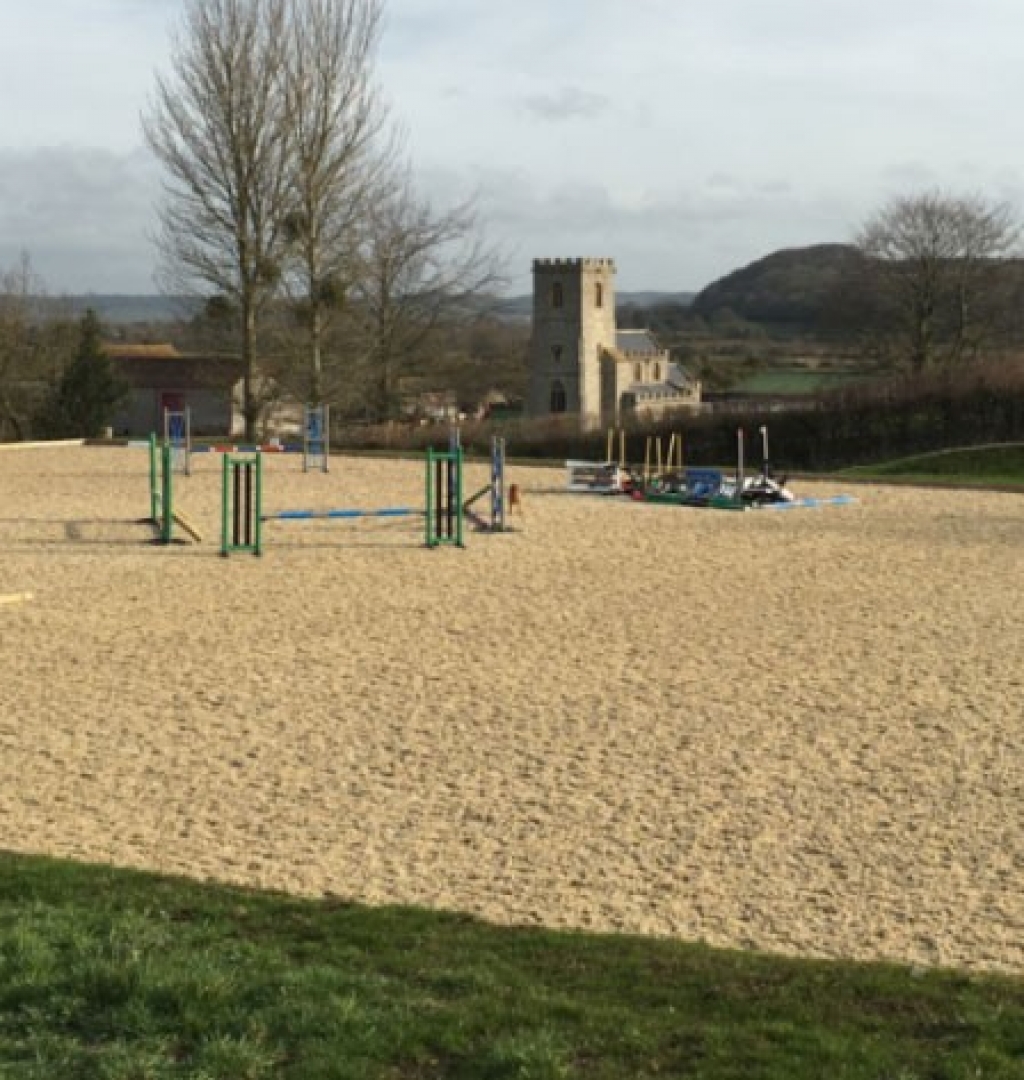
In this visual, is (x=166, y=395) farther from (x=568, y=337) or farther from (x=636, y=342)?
(x=636, y=342)

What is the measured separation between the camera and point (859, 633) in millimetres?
12102

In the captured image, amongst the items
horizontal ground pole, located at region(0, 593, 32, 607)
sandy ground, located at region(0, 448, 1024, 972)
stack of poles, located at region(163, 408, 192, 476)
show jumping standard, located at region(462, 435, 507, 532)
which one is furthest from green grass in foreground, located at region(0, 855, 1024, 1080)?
stack of poles, located at region(163, 408, 192, 476)

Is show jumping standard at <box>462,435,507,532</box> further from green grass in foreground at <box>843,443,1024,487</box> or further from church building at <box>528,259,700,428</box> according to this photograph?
church building at <box>528,259,700,428</box>

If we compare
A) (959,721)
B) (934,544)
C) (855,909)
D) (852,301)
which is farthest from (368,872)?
(852,301)

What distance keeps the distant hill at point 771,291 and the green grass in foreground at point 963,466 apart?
99703mm

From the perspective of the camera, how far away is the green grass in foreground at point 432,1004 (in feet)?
14.8

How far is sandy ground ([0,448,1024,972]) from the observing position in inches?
260

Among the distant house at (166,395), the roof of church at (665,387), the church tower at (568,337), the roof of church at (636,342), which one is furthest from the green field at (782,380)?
the distant house at (166,395)

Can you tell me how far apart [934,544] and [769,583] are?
3.43 metres

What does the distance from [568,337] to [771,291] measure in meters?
71.8

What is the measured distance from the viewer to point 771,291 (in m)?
145

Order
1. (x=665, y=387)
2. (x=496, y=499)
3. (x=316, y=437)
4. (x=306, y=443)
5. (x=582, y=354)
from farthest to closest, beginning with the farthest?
1. (x=665, y=387)
2. (x=582, y=354)
3. (x=316, y=437)
4. (x=306, y=443)
5. (x=496, y=499)

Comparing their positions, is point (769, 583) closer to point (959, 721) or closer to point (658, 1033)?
point (959, 721)

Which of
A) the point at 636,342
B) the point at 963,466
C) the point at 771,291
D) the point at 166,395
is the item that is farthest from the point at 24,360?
the point at 771,291
